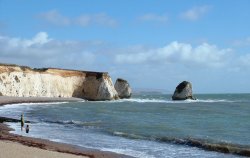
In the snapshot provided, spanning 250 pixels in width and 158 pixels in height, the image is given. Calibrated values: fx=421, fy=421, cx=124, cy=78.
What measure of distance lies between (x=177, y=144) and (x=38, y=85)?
5378cm

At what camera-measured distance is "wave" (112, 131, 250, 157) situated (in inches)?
825

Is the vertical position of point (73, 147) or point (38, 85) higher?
point (38, 85)

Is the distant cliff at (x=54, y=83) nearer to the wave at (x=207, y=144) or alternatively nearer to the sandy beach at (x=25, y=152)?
the wave at (x=207, y=144)

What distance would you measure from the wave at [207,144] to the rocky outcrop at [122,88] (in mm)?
68312

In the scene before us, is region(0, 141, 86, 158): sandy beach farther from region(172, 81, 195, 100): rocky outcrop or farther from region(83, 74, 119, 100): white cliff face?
region(172, 81, 195, 100): rocky outcrop

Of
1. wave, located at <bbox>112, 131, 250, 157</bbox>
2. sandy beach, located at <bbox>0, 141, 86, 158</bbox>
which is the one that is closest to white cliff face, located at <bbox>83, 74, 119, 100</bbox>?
wave, located at <bbox>112, 131, 250, 157</bbox>

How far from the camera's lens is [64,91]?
80.2 meters

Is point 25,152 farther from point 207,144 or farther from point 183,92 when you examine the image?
point 183,92

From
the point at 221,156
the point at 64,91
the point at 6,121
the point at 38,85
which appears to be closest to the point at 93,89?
the point at 64,91

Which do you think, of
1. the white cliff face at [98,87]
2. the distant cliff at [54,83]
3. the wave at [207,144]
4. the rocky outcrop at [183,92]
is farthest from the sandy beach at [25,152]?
the rocky outcrop at [183,92]

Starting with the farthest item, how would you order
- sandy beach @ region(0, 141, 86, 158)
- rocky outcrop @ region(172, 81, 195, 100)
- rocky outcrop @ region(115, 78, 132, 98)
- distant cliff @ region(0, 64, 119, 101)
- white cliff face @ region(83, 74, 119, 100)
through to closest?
rocky outcrop @ region(115, 78, 132, 98), rocky outcrop @ region(172, 81, 195, 100), white cliff face @ region(83, 74, 119, 100), distant cliff @ region(0, 64, 119, 101), sandy beach @ region(0, 141, 86, 158)

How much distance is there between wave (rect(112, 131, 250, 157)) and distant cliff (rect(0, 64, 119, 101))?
150 ft

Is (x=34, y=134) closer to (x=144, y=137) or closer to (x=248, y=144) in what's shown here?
(x=144, y=137)

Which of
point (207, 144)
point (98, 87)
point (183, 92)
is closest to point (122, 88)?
point (183, 92)
